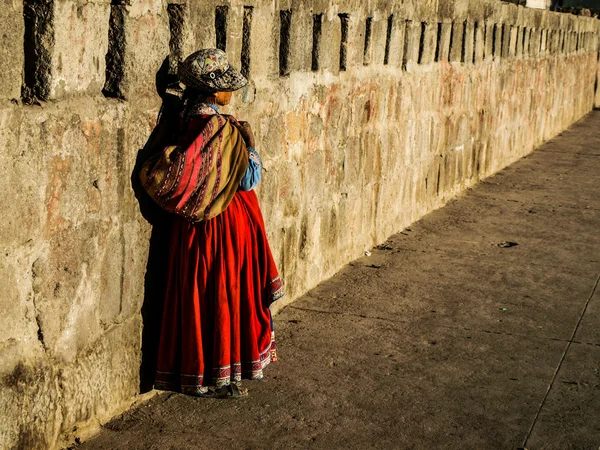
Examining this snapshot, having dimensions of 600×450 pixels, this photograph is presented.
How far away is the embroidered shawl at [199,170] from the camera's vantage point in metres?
3.77

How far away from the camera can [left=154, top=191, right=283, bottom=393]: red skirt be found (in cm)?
396

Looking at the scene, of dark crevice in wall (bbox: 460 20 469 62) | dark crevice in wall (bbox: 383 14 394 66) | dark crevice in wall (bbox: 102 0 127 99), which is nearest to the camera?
dark crevice in wall (bbox: 102 0 127 99)

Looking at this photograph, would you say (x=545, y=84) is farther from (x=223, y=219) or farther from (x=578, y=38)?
(x=223, y=219)

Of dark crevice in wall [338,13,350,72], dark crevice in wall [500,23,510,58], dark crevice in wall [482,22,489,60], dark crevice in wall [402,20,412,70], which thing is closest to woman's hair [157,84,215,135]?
dark crevice in wall [338,13,350,72]

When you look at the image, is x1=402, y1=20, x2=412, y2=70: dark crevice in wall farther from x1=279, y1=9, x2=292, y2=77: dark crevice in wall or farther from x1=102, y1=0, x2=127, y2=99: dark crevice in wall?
x1=102, y1=0, x2=127, y2=99: dark crevice in wall

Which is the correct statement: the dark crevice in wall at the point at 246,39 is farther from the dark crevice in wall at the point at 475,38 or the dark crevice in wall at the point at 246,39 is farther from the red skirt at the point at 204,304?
the dark crevice in wall at the point at 475,38

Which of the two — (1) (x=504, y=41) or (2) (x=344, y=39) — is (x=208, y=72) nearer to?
(2) (x=344, y=39)

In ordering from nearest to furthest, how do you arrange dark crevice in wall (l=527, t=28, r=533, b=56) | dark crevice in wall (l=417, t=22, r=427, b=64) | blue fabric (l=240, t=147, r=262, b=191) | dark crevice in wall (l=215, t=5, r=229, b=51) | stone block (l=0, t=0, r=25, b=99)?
stone block (l=0, t=0, r=25, b=99), blue fabric (l=240, t=147, r=262, b=191), dark crevice in wall (l=215, t=5, r=229, b=51), dark crevice in wall (l=417, t=22, r=427, b=64), dark crevice in wall (l=527, t=28, r=533, b=56)

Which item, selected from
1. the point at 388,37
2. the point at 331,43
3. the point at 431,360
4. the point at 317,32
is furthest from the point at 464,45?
the point at 431,360

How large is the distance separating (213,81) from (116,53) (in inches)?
17.3

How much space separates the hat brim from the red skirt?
478 mm

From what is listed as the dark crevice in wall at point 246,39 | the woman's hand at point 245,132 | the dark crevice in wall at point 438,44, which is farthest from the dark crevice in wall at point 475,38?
the woman's hand at point 245,132

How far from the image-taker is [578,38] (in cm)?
1582

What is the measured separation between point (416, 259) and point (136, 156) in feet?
10.4
